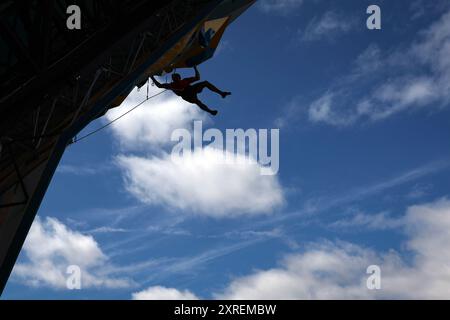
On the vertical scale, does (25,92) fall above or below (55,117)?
below

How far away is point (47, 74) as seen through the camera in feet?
23.8

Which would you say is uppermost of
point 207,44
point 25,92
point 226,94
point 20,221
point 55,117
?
point 207,44

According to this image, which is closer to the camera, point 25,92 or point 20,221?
point 25,92
